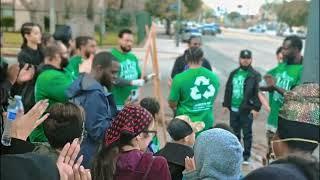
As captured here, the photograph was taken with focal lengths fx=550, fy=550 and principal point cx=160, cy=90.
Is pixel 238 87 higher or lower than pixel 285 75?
lower

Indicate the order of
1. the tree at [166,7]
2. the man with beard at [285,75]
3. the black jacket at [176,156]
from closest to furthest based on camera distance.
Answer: the black jacket at [176,156]
the man with beard at [285,75]
the tree at [166,7]

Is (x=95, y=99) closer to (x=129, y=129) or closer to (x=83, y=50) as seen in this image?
(x=129, y=129)

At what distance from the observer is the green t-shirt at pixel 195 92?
627 cm

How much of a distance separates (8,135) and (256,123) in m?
9.81

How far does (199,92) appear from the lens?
249 inches

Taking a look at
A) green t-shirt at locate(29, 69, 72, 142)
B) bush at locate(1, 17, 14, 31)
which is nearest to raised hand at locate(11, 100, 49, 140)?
green t-shirt at locate(29, 69, 72, 142)

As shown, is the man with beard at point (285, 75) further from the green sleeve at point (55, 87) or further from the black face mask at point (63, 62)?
the green sleeve at point (55, 87)

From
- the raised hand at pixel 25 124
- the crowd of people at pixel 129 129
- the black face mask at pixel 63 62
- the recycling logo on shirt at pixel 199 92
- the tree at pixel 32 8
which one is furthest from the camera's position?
the tree at pixel 32 8

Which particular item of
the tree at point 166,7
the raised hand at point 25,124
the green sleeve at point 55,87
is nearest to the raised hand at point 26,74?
the green sleeve at point 55,87

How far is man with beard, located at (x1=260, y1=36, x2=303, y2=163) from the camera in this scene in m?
6.54

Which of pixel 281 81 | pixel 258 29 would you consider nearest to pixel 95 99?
pixel 281 81

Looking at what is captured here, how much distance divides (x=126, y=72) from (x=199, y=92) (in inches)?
57.4

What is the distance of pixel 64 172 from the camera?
2.08 metres

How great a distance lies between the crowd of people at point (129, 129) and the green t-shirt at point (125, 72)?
0.7 inches
